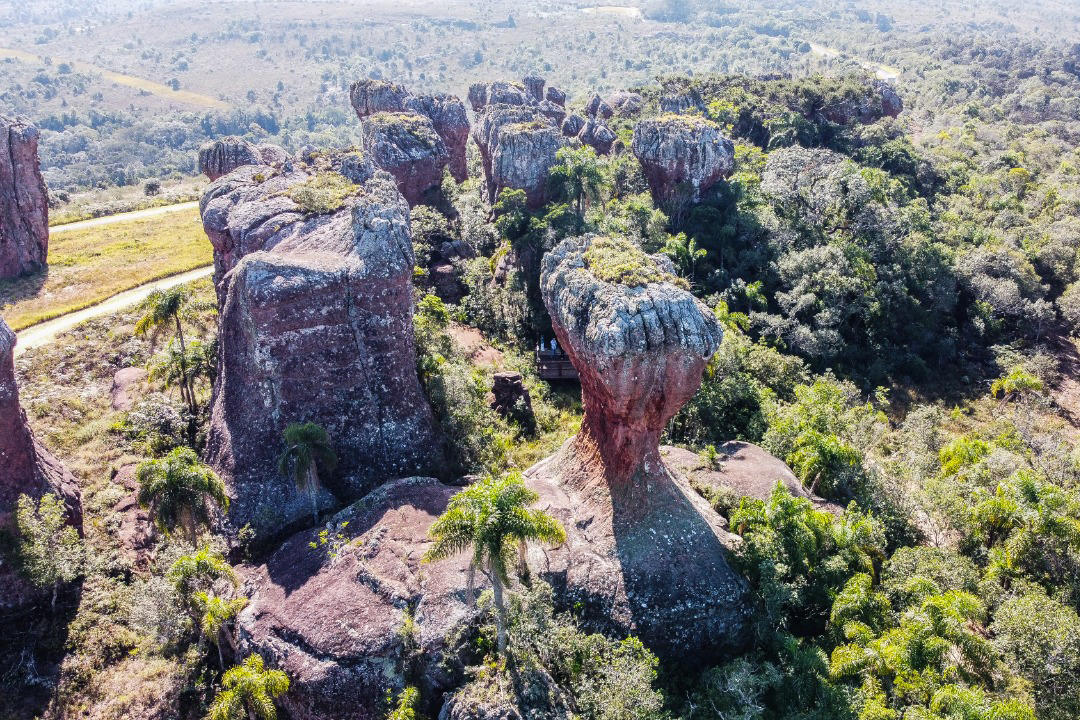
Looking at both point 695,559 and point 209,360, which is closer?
point 695,559

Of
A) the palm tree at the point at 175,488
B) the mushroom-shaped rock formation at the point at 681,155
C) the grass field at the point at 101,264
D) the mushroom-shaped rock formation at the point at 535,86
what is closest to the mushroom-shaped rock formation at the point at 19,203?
the grass field at the point at 101,264

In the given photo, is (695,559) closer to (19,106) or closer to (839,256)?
(839,256)

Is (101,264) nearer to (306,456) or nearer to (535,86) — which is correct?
(306,456)

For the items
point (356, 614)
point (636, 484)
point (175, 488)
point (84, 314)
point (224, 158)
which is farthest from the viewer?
point (224, 158)

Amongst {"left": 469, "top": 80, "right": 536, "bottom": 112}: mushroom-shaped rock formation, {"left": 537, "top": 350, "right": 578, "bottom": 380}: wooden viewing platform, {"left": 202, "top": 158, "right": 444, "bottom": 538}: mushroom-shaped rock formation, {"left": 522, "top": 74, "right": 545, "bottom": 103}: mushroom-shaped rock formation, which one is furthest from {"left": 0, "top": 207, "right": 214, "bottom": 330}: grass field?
{"left": 522, "top": 74, "right": 545, "bottom": 103}: mushroom-shaped rock formation

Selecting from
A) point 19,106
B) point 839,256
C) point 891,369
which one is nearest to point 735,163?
point 839,256

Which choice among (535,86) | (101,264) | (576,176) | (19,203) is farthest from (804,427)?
(535,86)
